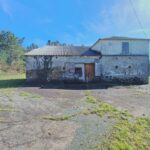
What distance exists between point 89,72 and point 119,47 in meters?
3.68

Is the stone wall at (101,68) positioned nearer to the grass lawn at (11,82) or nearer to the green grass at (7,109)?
the grass lawn at (11,82)

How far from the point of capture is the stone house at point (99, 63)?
20844mm

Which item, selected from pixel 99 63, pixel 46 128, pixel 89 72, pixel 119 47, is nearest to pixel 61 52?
pixel 89 72

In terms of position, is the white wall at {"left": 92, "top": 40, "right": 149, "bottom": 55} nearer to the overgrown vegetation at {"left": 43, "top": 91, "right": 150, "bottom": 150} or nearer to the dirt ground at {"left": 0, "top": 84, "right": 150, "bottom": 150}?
the dirt ground at {"left": 0, "top": 84, "right": 150, "bottom": 150}

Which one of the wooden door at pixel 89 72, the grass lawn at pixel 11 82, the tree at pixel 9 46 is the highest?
the tree at pixel 9 46

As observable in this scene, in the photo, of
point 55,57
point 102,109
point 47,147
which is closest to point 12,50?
point 55,57

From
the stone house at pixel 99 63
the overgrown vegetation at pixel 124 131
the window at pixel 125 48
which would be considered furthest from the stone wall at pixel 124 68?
the overgrown vegetation at pixel 124 131

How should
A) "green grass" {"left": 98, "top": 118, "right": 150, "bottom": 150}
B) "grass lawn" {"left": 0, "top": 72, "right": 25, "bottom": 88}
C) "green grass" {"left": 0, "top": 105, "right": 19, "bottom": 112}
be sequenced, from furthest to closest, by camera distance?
"grass lawn" {"left": 0, "top": 72, "right": 25, "bottom": 88}
"green grass" {"left": 0, "top": 105, "right": 19, "bottom": 112}
"green grass" {"left": 98, "top": 118, "right": 150, "bottom": 150}

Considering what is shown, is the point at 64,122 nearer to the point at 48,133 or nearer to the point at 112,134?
the point at 48,133

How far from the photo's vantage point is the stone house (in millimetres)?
20844

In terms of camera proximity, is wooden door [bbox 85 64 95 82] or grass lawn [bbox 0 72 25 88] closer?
grass lawn [bbox 0 72 25 88]

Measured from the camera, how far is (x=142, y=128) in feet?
23.4

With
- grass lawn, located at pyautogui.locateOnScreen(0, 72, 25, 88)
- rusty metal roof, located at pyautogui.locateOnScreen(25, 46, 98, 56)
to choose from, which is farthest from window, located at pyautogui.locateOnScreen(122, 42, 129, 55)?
grass lawn, located at pyautogui.locateOnScreen(0, 72, 25, 88)

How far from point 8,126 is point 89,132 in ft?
7.33
